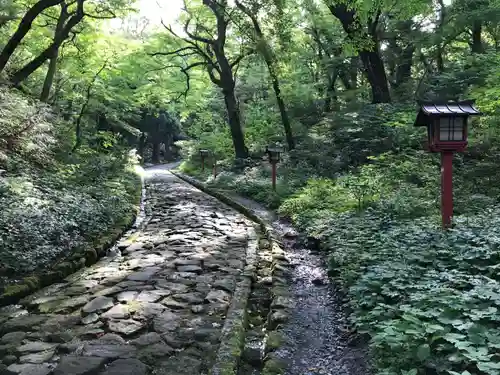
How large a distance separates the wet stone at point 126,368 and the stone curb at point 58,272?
2427 mm

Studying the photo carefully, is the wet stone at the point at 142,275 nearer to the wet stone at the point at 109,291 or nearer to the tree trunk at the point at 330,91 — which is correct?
the wet stone at the point at 109,291

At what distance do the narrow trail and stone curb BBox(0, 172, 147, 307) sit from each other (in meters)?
3.55

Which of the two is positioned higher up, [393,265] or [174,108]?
[174,108]

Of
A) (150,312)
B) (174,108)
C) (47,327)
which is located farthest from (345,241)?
(174,108)

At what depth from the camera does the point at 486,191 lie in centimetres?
927

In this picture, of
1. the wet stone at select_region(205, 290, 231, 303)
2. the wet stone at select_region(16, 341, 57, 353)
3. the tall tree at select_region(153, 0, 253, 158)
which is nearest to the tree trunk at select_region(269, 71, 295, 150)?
the tall tree at select_region(153, 0, 253, 158)

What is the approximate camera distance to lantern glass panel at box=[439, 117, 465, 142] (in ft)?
21.5

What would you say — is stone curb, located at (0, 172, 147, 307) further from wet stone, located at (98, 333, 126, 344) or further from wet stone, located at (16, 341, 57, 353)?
wet stone, located at (98, 333, 126, 344)

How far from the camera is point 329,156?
16516 millimetres

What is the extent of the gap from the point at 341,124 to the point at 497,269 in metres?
13.4

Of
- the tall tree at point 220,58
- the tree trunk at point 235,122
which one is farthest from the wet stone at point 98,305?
the tree trunk at point 235,122

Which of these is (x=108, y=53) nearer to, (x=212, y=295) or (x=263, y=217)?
(x=263, y=217)

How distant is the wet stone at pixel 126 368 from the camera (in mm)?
3871

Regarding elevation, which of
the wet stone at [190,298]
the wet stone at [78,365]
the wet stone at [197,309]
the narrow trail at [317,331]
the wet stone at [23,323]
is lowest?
the narrow trail at [317,331]
